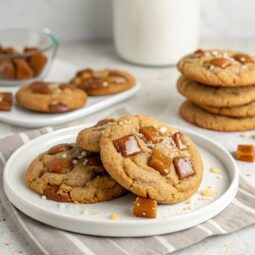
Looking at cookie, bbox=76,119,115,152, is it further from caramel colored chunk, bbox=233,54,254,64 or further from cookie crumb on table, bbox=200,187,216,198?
caramel colored chunk, bbox=233,54,254,64

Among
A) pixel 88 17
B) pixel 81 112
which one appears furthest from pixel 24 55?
pixel 88 17

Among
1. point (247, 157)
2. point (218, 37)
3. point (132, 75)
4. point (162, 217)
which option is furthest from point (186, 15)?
point (162, 217)

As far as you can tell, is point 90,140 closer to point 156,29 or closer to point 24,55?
point 24,55

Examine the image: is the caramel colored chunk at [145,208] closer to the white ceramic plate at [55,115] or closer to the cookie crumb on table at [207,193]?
the cookie crumb on table at [207,193]

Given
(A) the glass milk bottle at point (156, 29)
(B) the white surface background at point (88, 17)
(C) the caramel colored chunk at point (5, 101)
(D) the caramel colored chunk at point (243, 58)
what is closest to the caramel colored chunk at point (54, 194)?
(C) the caramel colored chunk at point (5, 101)

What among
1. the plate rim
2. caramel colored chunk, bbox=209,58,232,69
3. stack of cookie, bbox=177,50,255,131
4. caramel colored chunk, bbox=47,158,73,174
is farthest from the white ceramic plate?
caramel colored chunk, bbox=47,158,73,174

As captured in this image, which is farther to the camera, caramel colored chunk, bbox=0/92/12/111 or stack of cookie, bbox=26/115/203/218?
caramel colored chunk, bbox=0/92/12/111

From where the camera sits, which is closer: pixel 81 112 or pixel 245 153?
pixel 245 153
